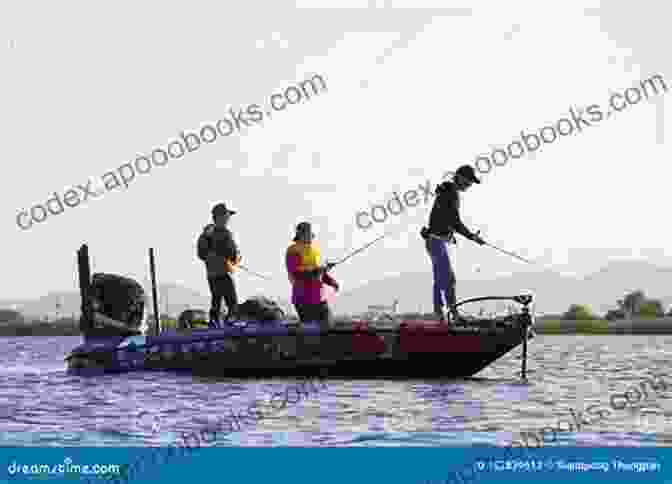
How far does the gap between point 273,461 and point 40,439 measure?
422cm

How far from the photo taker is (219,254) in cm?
2194

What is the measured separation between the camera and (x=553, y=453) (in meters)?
13.1

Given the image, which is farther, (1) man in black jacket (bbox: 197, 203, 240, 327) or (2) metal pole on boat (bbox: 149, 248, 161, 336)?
(2) metal pole on boat (bbox: 149, 248, 161, 336)

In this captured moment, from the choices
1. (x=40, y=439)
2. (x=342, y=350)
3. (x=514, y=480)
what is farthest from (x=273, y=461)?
(x=342, y=350)

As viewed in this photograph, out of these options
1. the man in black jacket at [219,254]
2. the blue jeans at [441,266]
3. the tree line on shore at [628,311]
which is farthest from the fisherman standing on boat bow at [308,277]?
the tree line on shore at [628,311]

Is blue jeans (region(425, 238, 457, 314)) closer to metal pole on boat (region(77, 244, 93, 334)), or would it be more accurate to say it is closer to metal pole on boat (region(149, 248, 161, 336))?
metal pole on boat (region(149, 248, 161, 336))

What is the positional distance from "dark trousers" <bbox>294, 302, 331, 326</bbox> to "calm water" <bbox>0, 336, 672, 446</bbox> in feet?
3.51

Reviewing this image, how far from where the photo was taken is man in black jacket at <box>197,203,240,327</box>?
21.9 meters

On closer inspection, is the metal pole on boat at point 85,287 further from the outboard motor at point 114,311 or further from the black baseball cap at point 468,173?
the black baseball cap at point 468,173

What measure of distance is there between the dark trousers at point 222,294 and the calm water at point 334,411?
117 cm

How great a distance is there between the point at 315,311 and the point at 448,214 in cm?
294

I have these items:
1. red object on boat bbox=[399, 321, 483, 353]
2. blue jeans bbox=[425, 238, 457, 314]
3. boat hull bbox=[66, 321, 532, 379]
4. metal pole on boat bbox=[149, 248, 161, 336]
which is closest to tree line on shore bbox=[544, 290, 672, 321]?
metal pole on boat bbox=[149, 248, 161, 336]

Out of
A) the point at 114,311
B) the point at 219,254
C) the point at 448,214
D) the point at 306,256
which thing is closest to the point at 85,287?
the point at 114,311

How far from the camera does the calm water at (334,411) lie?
14.7 metres
